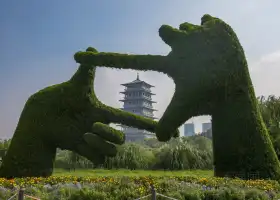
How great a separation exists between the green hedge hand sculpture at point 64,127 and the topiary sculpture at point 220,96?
1.53 meters

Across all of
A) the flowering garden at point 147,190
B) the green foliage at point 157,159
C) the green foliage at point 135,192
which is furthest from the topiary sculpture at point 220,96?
the green foliage at point 157,159

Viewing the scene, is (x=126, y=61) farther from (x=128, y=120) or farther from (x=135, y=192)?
(x=135, y=192)

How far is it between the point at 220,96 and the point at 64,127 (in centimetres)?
350

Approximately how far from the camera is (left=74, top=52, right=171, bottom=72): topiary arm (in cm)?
642

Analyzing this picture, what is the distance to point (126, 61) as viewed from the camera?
21.4 ft

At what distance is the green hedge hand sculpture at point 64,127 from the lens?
279 inches

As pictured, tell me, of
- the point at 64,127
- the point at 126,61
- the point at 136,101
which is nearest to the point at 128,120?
the point at 64,127

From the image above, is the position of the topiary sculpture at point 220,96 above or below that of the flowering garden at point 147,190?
above

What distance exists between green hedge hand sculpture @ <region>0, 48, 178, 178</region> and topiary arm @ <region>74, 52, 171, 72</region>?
0.98 metres

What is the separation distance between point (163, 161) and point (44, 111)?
318 inches

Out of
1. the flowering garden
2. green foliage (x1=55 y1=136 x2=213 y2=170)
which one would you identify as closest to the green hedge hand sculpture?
the flowering garden

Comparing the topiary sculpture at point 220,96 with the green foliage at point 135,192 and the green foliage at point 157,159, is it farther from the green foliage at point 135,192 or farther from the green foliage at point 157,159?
the green foliage at point 157,159

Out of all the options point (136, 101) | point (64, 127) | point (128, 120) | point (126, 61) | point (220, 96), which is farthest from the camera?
point (136, 101)

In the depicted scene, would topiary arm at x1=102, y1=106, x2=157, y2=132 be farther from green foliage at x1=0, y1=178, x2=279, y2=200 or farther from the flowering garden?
green foliage at x1=0, y1=178, x2=279, y2=200
